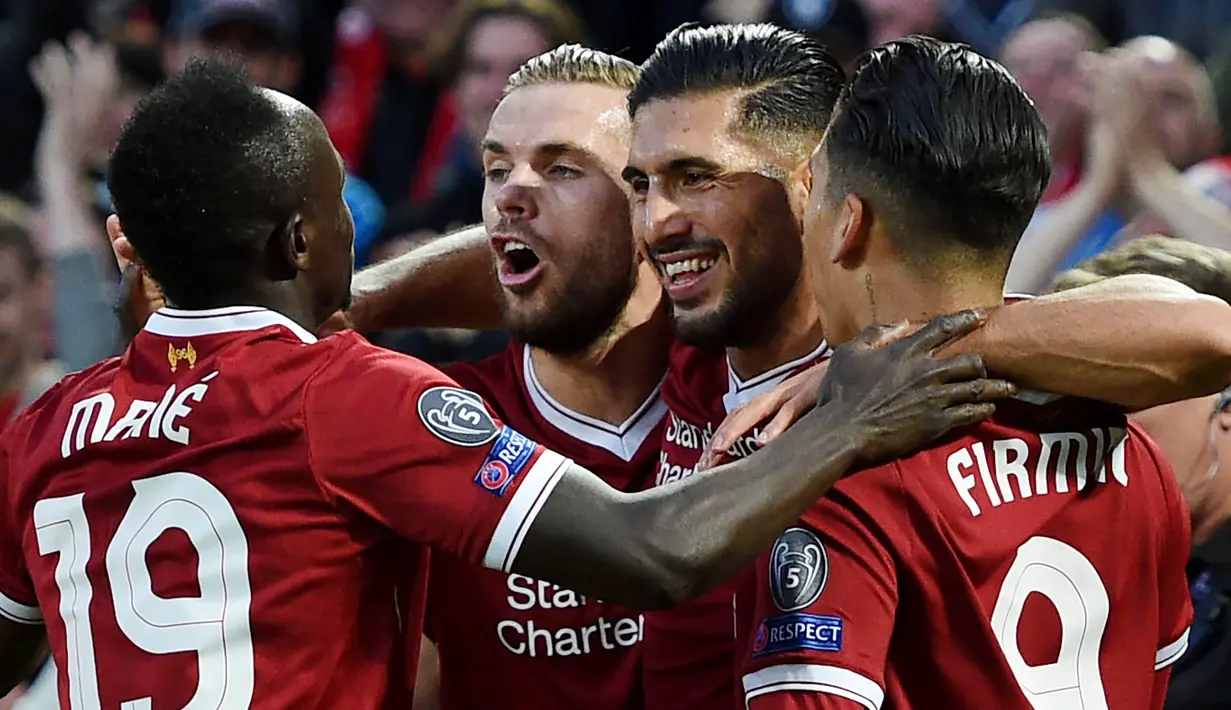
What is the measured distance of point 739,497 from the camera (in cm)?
223

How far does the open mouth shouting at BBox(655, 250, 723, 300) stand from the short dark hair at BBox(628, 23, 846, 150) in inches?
8.4

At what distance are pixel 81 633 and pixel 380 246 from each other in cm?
367

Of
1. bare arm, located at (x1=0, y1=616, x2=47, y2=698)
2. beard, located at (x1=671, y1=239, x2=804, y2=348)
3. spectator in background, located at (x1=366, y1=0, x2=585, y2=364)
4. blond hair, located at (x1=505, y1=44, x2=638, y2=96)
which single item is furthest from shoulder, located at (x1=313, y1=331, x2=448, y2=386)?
spectator in background, located at (x1=366, y1=0, x2=585, y2=364)

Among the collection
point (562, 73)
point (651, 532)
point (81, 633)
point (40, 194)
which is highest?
point (562, 73)

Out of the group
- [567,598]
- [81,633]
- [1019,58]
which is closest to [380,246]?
[1019,58]

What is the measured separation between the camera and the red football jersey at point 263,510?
2.27 meters

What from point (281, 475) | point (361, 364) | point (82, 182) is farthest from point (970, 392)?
point (82, 182)

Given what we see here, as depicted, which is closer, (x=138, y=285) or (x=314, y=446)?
(x=314, y=446)

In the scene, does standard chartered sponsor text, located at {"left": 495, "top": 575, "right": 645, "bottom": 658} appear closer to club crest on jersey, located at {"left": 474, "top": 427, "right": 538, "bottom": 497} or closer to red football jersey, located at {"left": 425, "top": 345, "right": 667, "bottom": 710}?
red football jersey, located at {"left": 425, "top": 345, "right": 667, "bottom": 710}

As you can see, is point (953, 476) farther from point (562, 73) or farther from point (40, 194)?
point (40, 194)

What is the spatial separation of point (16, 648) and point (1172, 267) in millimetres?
2020

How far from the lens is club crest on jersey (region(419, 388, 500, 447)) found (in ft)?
7.45

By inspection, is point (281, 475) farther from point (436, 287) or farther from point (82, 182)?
point (82, 182)

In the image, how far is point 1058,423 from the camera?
2.34m
